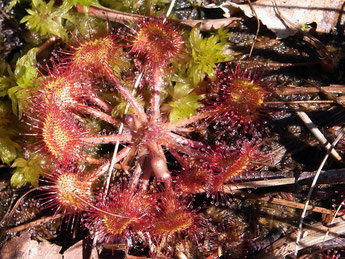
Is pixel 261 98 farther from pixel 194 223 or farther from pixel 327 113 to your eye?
pixel 194 223

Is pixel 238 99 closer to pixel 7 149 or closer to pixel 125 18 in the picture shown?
pixel 125 18

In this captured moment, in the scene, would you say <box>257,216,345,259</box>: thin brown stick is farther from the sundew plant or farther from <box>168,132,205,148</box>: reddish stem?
<box>168,132,205,148</box>: reddish stem

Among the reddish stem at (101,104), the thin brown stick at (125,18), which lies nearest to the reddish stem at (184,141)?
the reddish stem at (101,104)

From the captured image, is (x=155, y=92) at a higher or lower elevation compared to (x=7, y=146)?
higher

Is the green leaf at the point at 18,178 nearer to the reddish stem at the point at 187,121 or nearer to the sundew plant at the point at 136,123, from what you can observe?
the sundew plant at the point at 136,123

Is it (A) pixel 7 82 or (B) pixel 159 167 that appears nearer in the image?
(B) pixel 159 167

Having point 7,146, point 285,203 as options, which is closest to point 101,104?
point 7,146
